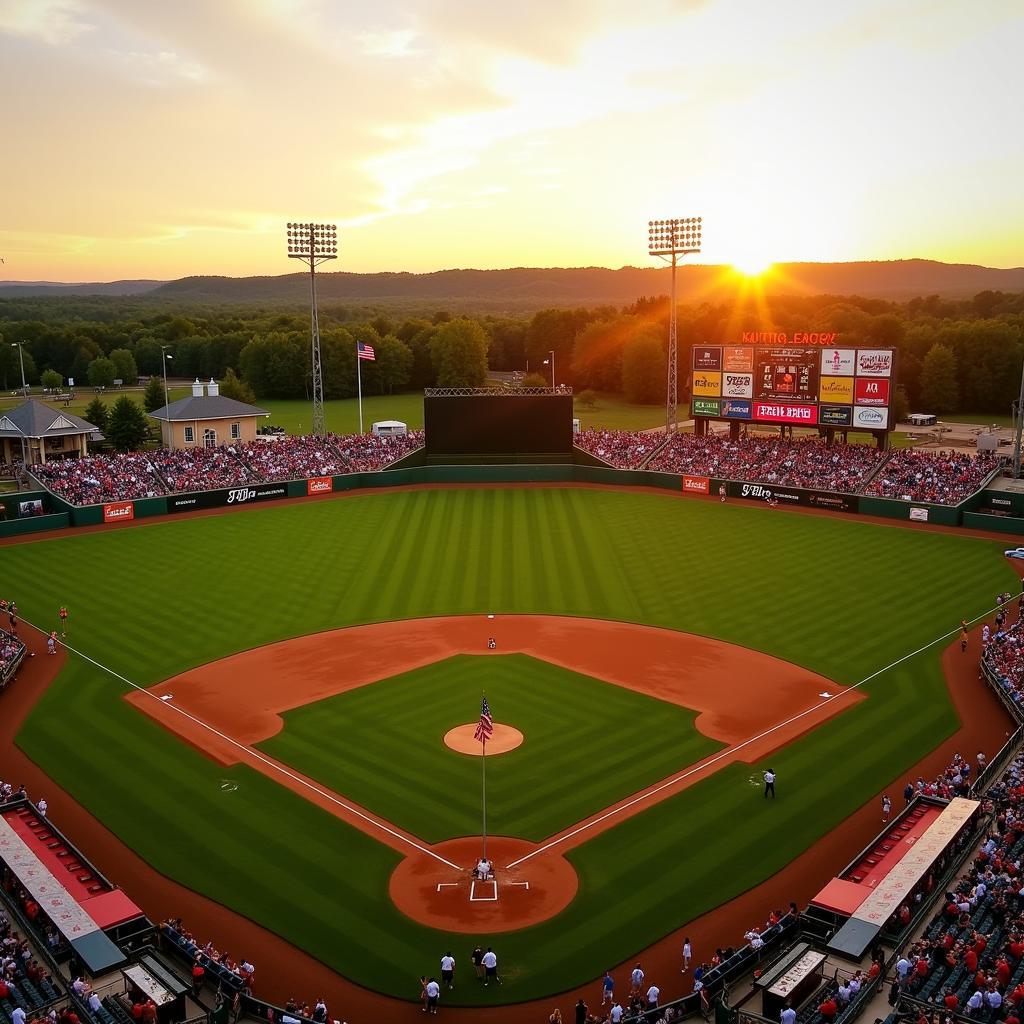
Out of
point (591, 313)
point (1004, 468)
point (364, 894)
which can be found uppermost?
point (591, 313)

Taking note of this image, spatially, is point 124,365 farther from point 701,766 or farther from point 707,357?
point 701,766

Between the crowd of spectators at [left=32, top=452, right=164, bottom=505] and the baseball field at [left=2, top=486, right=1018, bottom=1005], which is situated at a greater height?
the crowd of spectators at [left=32, top=452, right=164, bottom=505]

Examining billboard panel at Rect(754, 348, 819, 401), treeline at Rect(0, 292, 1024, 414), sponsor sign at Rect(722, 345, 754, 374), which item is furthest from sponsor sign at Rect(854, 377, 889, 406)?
treeline at Rect(0, 292, 1024, 414)

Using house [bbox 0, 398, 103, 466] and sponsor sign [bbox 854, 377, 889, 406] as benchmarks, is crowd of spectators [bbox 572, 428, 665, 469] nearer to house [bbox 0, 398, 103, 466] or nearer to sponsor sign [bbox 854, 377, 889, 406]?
sponsor sign [bbox 854, 377, 889, 406]

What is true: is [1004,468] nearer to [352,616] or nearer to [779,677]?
[779,677]

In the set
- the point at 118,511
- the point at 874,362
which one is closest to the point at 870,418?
the point at 874,362

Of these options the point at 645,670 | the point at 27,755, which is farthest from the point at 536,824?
the point at 27,755

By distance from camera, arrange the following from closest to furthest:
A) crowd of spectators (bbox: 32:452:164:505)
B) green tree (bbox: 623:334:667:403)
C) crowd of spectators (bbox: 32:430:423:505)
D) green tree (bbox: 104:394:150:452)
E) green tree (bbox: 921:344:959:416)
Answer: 1. crowd of spectators (bbox: 32:452:164:505)
2. crowd of spectators (bbox: 32:430:423:505)
3. green tree (bbox: 104:394:150:452)
4. green tree (bbox: 921:344:959:416)
5. green tree (bbox: 623:334:667:403)
